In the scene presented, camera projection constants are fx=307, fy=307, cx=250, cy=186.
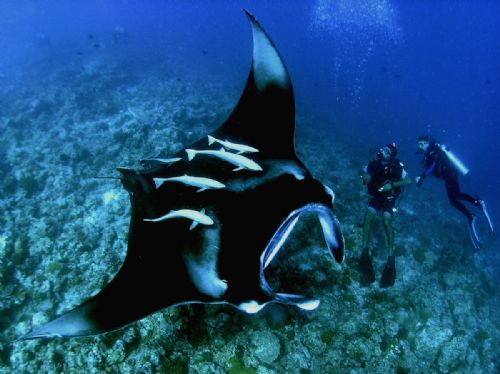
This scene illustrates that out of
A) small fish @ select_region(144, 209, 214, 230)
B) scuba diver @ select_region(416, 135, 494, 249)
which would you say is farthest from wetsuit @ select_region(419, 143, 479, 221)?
small fish @ select_region(144, 209, 214, 230)

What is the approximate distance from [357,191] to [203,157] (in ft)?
18.6

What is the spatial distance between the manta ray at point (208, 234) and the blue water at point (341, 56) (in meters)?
4.91

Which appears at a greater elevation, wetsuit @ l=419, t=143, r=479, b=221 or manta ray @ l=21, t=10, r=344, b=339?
manta ray @ l=21, t=10, r=344, b=339

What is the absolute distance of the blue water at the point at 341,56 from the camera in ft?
71.8

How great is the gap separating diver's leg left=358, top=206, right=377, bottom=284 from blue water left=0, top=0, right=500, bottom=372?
1.86 m

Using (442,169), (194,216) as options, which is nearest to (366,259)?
(194,216)

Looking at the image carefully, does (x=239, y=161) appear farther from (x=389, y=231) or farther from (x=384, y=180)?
(x=384, y=180)

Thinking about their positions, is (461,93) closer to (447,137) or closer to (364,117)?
(447,137)

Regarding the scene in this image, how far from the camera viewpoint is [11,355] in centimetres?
362

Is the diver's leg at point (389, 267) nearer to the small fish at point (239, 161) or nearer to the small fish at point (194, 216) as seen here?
the small fish at point (239, 161)

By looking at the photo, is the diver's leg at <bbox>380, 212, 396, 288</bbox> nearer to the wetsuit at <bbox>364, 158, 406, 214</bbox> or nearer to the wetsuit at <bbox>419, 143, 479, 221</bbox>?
the wetsuit at <bbox>364, 158, 406, 214</bbox>

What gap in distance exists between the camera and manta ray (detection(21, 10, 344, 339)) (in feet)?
6.48

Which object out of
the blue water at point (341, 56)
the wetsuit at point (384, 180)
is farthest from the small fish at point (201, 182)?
the blue water at point (341, 56)

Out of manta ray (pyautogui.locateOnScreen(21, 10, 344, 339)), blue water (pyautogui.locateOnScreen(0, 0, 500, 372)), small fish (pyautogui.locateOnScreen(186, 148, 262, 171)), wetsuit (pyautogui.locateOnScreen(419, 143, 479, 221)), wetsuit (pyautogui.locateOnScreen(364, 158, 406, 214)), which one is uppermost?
small fish (pyautogui.locateOnScreen(186, 148, 262, 171))
